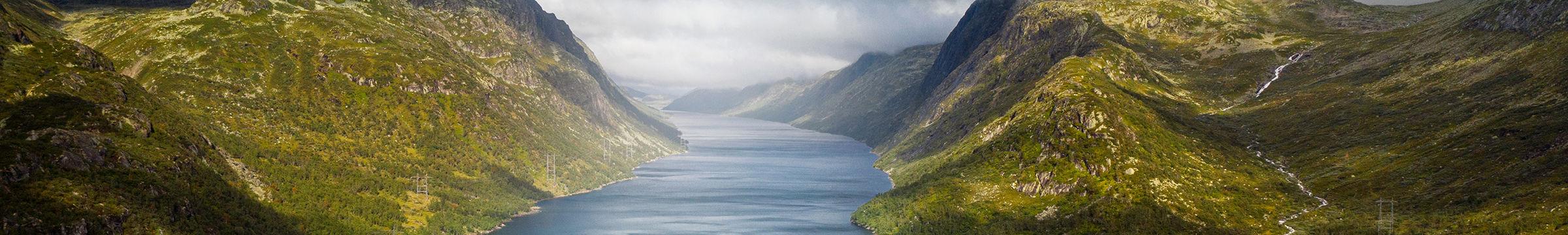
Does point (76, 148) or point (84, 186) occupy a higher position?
point (76, 148)

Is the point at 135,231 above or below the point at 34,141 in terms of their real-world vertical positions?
below

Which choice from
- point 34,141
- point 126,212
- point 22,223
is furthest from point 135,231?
point 34,141

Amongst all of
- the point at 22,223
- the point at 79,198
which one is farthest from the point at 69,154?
the point at 22,223

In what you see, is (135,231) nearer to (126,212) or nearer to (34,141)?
(126,212)

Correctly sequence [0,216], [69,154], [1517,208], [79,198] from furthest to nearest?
1. [1517,208]
2. [69,154]
3. [79,198]
4. [0,216]

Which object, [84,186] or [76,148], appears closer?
[84,186]

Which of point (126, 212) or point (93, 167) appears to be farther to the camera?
A: point (93, 167)

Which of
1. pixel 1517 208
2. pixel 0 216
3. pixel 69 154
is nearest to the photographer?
pixel 0 216

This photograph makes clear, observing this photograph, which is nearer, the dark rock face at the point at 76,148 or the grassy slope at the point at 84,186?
the grassy slope at the point at 84,186

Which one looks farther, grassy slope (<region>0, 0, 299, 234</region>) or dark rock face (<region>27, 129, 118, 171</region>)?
dark rock face (<region>27, 129, 118, 171</region>)

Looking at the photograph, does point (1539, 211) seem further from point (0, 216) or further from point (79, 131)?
point (79, 131)
